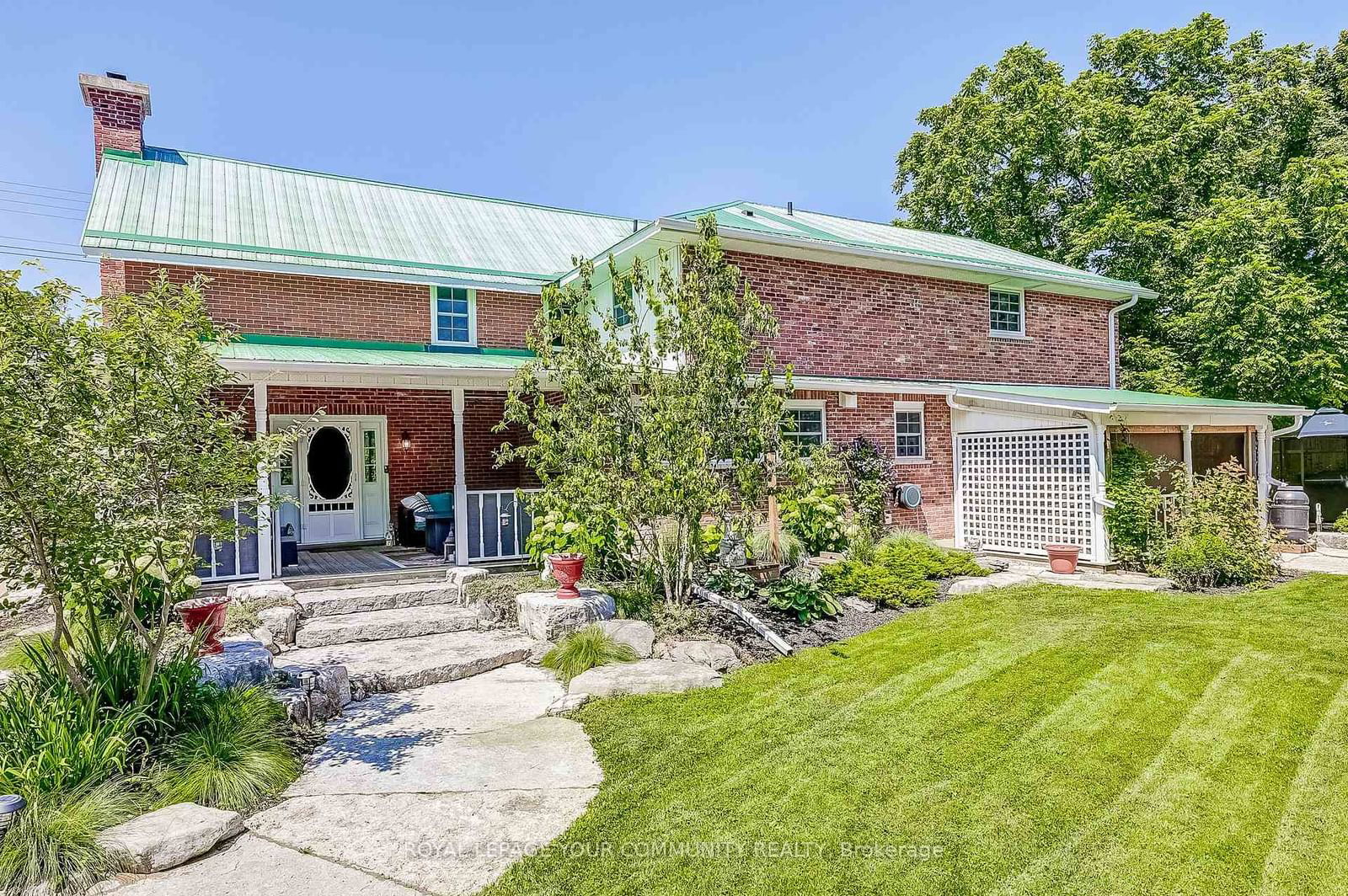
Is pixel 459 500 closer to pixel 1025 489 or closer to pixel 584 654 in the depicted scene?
pixel 584 654

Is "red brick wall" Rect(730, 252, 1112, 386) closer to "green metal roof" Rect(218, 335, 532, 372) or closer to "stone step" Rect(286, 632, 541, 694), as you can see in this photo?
"green metal roof" Rect(218, 335, 532, 372)

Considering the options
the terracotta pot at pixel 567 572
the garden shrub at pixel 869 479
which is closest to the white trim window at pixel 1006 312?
the garden shrub at pixel 869 479

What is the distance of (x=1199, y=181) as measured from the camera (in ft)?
68.5

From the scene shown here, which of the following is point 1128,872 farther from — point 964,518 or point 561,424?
point 964,518

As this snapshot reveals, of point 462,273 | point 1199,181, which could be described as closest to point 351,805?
point 462,273

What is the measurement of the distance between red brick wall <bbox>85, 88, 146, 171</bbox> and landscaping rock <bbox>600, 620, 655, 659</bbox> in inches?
518

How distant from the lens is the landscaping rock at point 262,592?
26.3 feet

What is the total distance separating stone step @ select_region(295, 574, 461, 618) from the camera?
27.4ft

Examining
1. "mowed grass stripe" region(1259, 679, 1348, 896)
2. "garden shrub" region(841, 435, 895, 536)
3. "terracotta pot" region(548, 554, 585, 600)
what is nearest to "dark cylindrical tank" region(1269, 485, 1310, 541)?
"garden shrub" region(841, 435, 895, 536)

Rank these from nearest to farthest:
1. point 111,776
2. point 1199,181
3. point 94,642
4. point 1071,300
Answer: point 111,776 → point 94,642 → point 1071,300 → point 1199,181

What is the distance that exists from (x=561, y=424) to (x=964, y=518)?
8.89 meters

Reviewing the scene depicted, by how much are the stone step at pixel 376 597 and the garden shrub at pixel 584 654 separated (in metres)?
2.44

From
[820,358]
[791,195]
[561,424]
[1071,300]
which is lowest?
[561,424]

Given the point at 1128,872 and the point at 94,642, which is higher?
the point at 94,642
